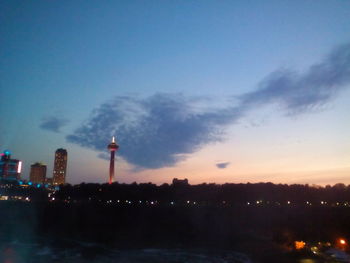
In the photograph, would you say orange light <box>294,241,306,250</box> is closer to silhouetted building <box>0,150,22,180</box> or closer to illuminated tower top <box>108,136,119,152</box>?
illuminated tower top <box>108,136,119,152</box>

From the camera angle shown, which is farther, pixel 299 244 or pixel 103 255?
pixel 299 244

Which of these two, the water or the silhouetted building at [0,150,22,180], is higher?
the silhouetted building at [0,150,22,180]

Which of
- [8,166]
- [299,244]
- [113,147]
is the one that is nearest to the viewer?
[299,244]

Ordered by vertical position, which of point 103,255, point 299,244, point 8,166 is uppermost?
point 8,166

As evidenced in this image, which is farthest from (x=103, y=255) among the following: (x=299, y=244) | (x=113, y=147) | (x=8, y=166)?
(x=8, y=166)

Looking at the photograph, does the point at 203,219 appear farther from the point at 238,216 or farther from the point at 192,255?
the point at 192,255

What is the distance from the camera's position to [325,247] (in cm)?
5050

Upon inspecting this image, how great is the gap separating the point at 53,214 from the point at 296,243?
83.4 metres

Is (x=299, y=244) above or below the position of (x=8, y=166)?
below

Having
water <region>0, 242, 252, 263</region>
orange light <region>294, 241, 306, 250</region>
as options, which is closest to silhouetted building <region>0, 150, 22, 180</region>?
water <region>0, 242, 252, 263</region>

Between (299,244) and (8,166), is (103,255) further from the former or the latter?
(8,166)

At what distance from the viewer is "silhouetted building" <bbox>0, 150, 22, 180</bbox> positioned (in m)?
188

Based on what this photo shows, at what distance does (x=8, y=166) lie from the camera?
194 metres

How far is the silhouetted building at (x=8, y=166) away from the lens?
18850 centimetres
